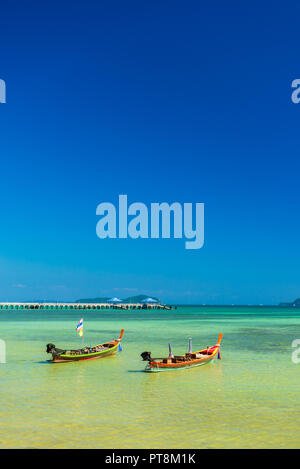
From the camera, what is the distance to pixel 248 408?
20.2 metres

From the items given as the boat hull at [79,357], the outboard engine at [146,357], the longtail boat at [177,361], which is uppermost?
the outboard engine at [146,357]

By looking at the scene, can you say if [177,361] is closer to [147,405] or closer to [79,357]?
[79,357]

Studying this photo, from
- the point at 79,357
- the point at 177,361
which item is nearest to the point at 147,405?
the point at 177,361

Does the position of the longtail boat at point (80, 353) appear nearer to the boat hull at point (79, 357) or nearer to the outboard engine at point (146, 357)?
the boat hull at point (79, 357)

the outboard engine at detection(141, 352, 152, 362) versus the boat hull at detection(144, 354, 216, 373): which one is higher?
the outboard engine at detection(141, 352, 152, 362)

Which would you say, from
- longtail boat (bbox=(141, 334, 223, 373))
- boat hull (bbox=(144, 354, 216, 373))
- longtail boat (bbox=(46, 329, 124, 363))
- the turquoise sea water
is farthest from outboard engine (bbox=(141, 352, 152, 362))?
longtail boat (bbox=(46, 329, 124, 363))

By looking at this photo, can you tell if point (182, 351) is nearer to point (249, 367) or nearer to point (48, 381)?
point (249, 367)

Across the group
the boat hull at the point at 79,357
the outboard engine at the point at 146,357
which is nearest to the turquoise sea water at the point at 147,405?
the boat hull at the point at 79,357

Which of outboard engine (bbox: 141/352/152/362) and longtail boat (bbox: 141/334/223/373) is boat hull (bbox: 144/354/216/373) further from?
outboard engine (bbox: 141/352/152/362)

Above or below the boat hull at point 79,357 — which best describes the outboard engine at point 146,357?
above

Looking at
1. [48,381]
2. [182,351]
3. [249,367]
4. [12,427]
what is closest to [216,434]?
[12,427]

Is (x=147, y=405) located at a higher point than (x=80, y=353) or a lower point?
lower
